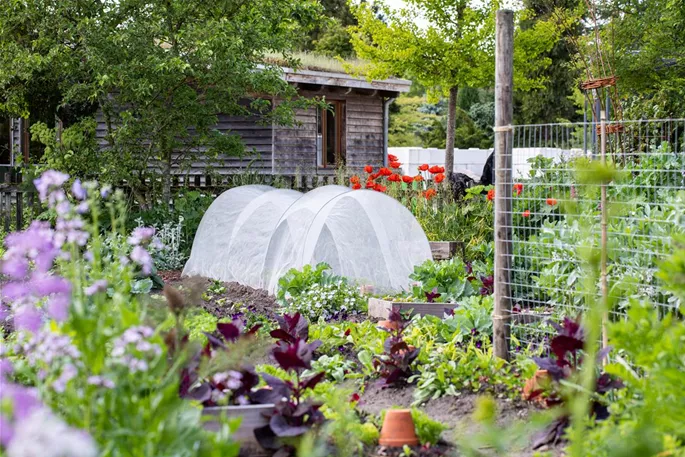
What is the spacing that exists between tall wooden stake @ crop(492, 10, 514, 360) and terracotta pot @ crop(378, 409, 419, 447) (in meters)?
1.46

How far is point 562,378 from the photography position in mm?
3518

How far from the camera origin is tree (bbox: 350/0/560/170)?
53.9 ft

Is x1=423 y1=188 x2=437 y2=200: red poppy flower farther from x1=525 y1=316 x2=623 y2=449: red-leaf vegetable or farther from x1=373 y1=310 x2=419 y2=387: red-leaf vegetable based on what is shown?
x1=525 y1=316 x2=623 y2=449: red-leaf vegetable

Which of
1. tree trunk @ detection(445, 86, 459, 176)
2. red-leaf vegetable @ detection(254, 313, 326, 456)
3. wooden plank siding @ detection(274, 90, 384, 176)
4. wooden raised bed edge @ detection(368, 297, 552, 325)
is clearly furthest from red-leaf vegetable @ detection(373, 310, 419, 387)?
wooden plank siding @ detection(274, 90, 384, 176)

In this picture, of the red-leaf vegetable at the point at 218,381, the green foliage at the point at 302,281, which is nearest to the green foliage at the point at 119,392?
the red-leaf vegetable at the point at 218,381

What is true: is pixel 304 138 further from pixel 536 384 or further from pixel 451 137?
pixel 536 384

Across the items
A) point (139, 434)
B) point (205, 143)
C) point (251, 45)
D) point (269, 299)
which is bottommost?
point (269, 299)

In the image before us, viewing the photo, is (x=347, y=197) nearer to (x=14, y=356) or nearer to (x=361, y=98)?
(x=14, y=356)

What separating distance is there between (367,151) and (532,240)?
1483cm

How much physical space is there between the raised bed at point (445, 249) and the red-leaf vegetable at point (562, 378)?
5333 millimetres

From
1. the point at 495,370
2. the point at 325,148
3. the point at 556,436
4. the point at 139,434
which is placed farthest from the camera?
the point at 325,148

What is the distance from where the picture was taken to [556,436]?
134 inches

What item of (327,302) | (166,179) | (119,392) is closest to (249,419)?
(119,392)

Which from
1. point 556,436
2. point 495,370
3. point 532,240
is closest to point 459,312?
point 532,240
